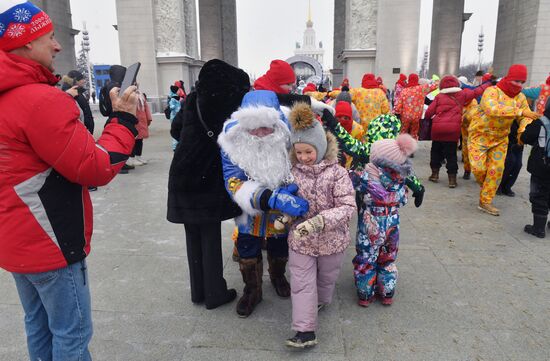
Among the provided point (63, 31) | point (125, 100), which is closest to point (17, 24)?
point (125, 100)

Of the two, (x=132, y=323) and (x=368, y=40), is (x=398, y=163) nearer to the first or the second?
(x=132, y=323)

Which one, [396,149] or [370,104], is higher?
[370,104]

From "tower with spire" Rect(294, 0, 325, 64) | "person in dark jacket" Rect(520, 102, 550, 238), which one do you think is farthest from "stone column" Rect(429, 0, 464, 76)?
"tower with spire" Rect(294, 0, 325, 64)

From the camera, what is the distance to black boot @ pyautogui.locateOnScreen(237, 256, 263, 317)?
10.1ft

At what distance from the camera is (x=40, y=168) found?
1.74 meters

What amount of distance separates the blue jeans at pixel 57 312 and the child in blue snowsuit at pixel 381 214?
2.02 metres

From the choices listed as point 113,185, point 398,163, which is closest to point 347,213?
point 398,163

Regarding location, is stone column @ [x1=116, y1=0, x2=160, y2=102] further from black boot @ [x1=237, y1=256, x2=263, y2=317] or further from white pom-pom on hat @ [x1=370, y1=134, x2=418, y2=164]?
white pom-pom on hat @ [x1=370, y1=134, x2=418, y2=164]

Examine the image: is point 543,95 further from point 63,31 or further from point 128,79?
point 63,31

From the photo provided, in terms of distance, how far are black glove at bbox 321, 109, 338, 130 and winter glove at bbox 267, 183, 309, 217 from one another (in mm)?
1107

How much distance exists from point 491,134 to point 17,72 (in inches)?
219

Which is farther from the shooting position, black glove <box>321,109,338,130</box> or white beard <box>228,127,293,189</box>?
black glove <box>321,109,338,130</box>

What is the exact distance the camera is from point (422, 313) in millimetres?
3154

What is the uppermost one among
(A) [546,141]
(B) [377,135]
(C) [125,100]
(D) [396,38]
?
(D) [396,38]
